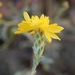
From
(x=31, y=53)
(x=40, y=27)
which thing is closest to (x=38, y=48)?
(x=40, y=27)

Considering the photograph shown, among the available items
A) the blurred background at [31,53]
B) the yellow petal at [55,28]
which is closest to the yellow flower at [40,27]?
the yellow petal at [55,28]

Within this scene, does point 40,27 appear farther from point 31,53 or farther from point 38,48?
point 31,53

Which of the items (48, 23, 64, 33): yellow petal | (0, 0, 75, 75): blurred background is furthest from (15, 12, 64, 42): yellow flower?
(0, 0, 75, 75): blurred background

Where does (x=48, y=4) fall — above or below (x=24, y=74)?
above

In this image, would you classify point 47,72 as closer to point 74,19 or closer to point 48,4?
point 48,4

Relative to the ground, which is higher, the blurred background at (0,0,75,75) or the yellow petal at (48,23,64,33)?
the yellow petal at (48,23,64,33)

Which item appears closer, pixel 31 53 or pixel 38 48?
pixel 38 48

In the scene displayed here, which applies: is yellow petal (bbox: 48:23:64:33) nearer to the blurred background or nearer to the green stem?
the green stem

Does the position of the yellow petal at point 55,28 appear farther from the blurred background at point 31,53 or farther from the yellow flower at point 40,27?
the blurred background at point 31,53

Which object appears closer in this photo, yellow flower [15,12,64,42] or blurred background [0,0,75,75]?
yellow flower [15,12,64,42]

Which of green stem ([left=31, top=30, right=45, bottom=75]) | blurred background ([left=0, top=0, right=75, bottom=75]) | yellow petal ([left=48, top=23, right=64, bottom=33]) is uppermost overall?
yellow petal ([left=48, top=23, right=64, bottom=33])

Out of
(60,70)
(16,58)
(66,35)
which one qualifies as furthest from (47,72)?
(66,35)
